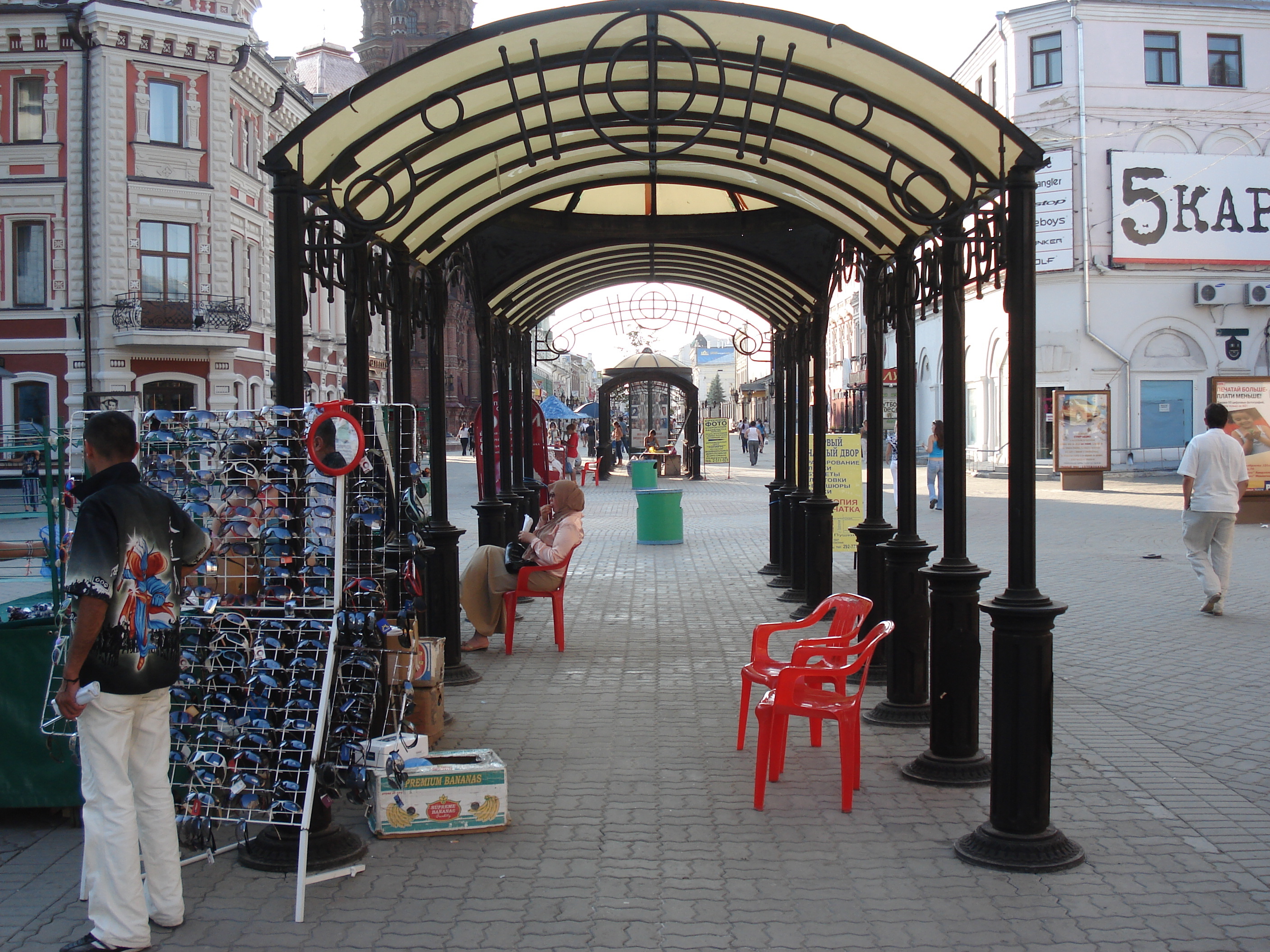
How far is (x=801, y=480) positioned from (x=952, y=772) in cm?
601

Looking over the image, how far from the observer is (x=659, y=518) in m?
16.7

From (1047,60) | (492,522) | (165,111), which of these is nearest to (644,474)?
(492,522)

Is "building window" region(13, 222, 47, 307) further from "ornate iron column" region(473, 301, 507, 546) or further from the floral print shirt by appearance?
the floral print shirt

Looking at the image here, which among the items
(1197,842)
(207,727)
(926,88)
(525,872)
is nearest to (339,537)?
(207,727)

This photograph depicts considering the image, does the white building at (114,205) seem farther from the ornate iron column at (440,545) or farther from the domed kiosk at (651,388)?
the ornate iron column at (440,545)

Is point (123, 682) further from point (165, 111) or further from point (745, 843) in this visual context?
point (165, 111)

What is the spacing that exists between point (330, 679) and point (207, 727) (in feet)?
1.76

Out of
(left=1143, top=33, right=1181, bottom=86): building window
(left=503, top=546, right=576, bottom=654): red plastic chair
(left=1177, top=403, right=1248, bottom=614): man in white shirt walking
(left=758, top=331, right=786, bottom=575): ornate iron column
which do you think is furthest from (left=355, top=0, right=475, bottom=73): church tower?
(left=503, top=546, right=576, bottom=654): red plastic chair

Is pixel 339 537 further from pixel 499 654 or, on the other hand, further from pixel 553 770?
pixel 499 654

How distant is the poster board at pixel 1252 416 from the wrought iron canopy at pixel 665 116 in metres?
12.0

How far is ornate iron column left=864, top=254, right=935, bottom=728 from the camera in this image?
6.64 m

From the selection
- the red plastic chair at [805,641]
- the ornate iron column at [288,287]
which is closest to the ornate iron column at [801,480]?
the red plastic chair at [805,641]

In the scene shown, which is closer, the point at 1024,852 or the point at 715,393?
the point at 1024,852

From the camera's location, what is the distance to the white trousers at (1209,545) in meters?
9.98
